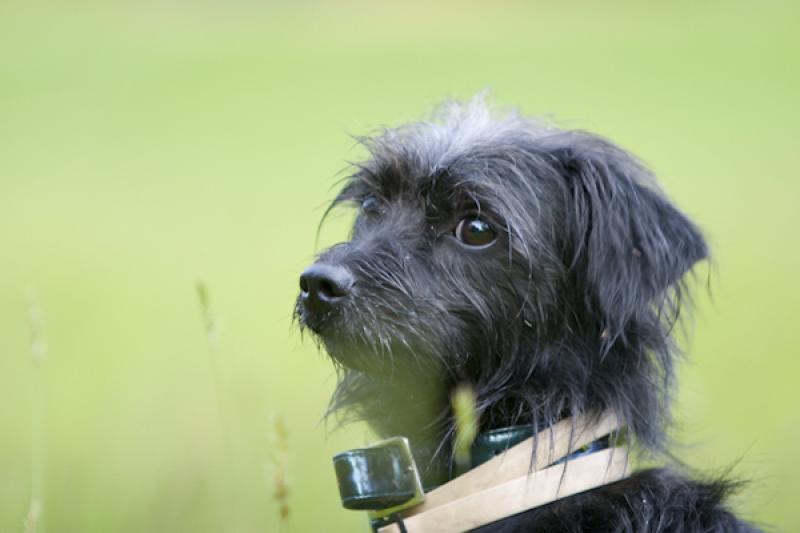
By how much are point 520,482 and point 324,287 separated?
3.06 ft

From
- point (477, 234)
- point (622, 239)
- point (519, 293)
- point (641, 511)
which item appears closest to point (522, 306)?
point (519, 293)

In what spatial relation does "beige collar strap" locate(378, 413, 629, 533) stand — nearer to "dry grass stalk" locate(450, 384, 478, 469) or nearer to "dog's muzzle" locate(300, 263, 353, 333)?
"dry grass stalk" locate(450, 384, 478, 469)

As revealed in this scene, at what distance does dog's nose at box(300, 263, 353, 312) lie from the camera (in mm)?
4137

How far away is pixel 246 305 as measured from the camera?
35.2 ft

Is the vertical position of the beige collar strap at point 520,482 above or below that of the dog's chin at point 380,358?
below

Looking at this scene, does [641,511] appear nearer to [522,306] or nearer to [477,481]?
[477,481]

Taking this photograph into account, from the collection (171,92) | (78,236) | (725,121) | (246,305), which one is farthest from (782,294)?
(171,92)

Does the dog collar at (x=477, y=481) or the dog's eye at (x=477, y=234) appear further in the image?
the dog's eye at (x=477, y=234)

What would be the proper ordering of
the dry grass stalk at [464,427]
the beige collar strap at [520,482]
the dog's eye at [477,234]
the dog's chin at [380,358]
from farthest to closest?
1. the dog's eye at [477,234]
2. the dog's chin at [380,358]
3. the dry grass stalk at [464,427]
4. the beige collar strap at [520,482]

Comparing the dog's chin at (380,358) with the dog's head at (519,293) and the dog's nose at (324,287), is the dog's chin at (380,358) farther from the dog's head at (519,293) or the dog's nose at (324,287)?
the dog's nose at (324,287)

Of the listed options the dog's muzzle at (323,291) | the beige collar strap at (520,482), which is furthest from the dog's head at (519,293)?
the beige collar strap at (520,482)

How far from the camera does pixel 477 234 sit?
173 inches

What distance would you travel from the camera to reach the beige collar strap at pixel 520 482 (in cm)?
387

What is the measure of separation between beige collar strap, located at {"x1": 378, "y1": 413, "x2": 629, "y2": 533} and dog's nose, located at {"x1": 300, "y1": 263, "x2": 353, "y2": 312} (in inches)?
28.8
